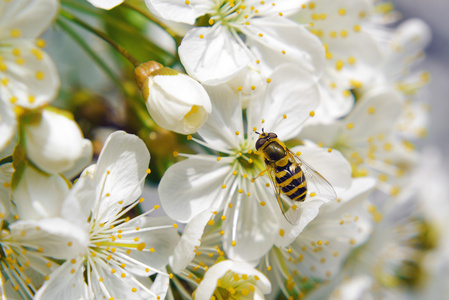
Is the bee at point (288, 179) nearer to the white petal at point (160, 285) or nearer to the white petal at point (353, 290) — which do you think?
the white petal at point (160, 285)

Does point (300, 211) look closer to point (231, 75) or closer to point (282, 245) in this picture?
point (282, 245)

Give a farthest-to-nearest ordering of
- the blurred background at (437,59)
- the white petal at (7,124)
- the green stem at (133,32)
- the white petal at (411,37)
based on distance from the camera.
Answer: the blurred background at (437,59) < the white petal at (411,37) < the green stem at (133,32) < the white petal at (7,124)

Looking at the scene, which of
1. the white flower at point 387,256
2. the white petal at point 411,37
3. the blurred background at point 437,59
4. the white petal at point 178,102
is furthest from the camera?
the blurred background at point 437,59

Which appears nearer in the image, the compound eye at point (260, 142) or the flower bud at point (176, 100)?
the flower bud at point (176, 100)

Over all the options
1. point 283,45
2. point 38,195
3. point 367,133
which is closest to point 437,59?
point 367,133

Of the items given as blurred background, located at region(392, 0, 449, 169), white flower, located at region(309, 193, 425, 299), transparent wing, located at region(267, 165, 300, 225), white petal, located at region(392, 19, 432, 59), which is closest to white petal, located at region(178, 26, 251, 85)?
transparent wing, located at region(267, 165, 300, 225)

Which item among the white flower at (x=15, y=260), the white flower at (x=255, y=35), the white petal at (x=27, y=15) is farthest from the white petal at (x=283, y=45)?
the white flower at (x=15, y=260)

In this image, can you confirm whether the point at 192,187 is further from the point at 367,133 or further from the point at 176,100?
the point at 367,133
